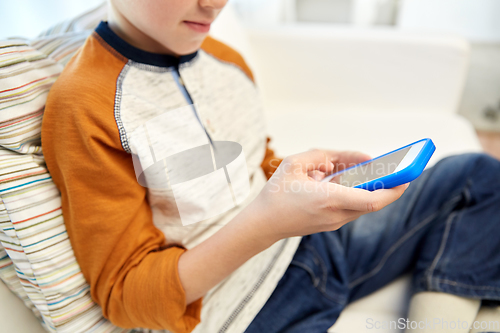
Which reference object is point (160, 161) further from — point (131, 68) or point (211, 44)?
point (211, 44)

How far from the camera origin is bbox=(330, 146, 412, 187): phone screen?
1.19ft

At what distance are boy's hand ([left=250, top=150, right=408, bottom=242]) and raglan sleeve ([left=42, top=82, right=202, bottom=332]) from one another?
139mm

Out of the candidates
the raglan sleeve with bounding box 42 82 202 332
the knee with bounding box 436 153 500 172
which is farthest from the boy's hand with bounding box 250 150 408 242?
the knee with bounding box 436 153 500 172

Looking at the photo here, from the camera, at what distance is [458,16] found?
1.48 metres

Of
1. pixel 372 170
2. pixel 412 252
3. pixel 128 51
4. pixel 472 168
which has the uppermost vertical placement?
pixel 128 51

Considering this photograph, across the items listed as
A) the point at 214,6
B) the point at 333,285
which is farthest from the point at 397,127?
the point at 214,6

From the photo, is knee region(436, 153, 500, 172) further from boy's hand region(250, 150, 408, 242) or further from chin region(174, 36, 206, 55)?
chin region(174, 36, 206, 55)

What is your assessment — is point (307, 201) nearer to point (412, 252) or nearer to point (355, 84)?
point (412, 252)

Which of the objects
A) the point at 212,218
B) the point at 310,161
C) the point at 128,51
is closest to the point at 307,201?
the point at 310,161

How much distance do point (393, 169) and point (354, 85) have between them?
729 millimetres

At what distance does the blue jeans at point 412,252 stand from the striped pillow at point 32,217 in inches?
9.3

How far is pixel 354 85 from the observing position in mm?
1022

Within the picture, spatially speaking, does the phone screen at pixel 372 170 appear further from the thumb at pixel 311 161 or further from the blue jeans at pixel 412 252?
the blue jeans at pixel 412 252

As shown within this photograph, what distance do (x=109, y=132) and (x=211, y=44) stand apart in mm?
296
